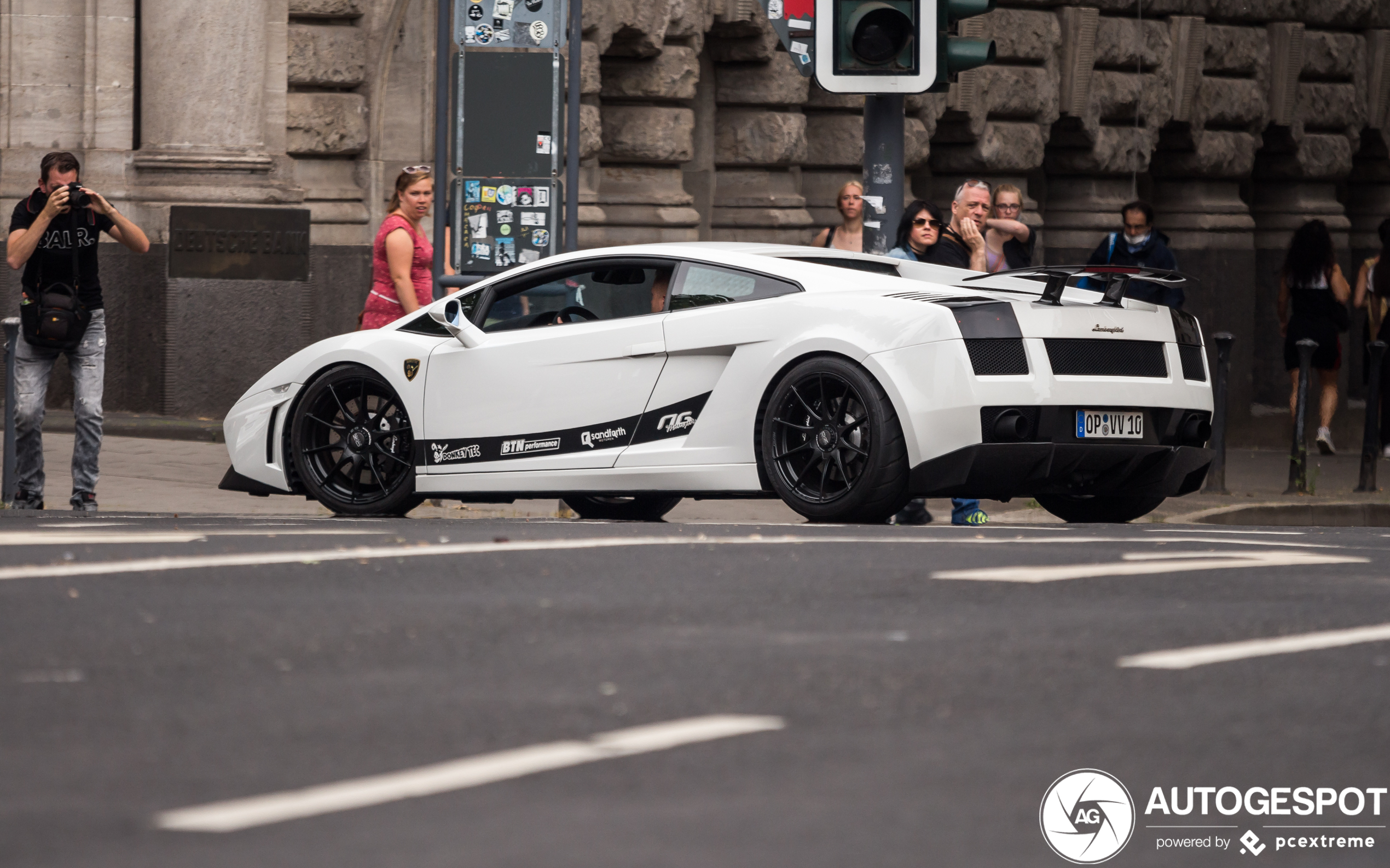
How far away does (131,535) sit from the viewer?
820 cm

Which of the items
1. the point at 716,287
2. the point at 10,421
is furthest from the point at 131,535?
the point at 10,421

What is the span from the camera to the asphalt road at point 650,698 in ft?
12.4

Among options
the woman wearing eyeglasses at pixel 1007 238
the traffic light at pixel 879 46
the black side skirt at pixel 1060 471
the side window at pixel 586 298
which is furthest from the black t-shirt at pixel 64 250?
the woman wearing eyeglasses at pixel 1007 238

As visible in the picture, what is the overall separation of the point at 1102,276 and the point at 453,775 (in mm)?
5938

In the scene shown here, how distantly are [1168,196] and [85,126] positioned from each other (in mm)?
12559

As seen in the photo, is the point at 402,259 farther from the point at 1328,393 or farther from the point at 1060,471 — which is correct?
the point at 1328,393

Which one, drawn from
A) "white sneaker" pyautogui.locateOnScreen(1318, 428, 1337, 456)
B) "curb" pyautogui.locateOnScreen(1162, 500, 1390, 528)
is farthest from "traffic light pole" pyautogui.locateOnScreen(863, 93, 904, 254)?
"white sneaker" pyautogui.locateOnScreen(1318, 428, 1337, 456)

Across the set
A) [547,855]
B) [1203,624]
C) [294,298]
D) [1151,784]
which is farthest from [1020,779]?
[294,298]

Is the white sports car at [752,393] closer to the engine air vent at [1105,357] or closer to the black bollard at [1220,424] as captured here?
the engine air vent at [1105,357]

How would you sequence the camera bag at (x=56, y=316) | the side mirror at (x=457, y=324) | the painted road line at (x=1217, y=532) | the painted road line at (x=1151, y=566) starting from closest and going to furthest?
the painted road line at (x=1151, y=566) < the painted road line at (x=1217, y=532) < the side mirror at (x=457, y=324) < the camera bag at (x=56, y=316)

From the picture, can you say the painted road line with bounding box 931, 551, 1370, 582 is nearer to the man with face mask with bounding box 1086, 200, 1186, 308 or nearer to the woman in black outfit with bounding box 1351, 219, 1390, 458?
the man with face mask with bounding box 1086, 200, 1186, 308

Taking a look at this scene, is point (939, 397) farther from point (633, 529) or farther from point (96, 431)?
point (96, 431)

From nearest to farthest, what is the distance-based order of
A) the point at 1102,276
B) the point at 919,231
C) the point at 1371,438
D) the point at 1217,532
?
the point at 1102,276 → the point at 1217,532 → the point at 919,231 → the point at 1371,438

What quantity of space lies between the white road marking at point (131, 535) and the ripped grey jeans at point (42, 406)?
2893 millimetres
